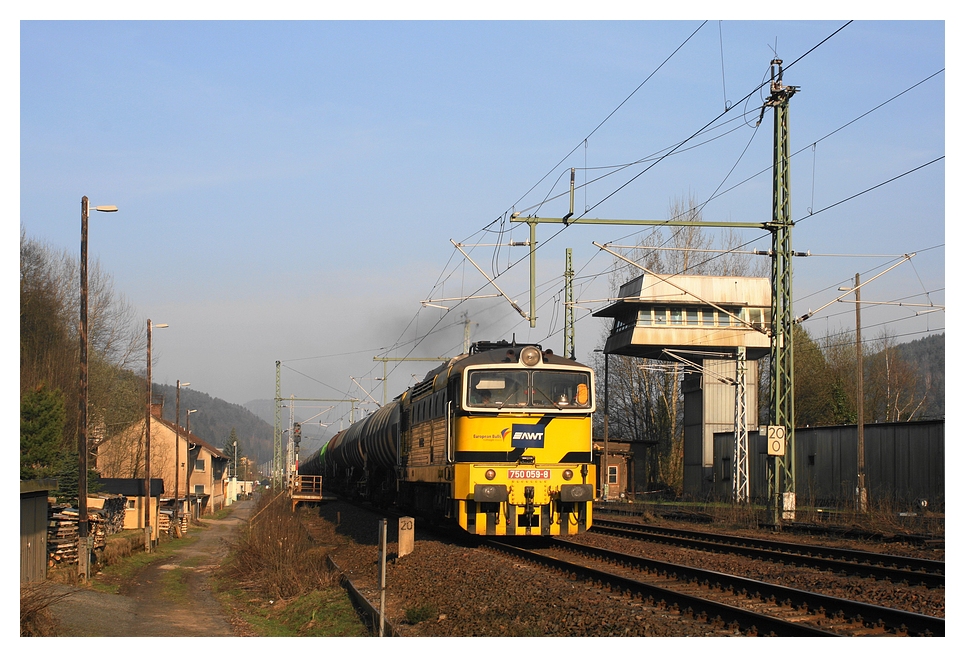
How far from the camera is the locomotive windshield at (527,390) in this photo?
16641 millimetres

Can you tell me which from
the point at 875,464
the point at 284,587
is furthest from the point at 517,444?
the point at 875,464

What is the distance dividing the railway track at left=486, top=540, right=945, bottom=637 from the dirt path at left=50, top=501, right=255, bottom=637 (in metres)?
6.28

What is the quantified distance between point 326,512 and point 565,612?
26.0 metres

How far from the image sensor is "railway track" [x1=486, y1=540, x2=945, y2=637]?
8.73m

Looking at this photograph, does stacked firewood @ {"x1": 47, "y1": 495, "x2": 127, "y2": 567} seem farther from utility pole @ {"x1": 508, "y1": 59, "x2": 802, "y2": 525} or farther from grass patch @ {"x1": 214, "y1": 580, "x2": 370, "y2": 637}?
utility pole @ {"x1": 508, "y1": 59, "x2": 802, "y2": 525}

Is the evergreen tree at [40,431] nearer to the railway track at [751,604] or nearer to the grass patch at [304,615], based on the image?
the grass patch at [304,615]

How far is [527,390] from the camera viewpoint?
1680cm

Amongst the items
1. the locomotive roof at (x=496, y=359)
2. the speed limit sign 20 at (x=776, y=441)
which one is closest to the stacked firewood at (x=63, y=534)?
the locomotive roof at (x=496, y=359)

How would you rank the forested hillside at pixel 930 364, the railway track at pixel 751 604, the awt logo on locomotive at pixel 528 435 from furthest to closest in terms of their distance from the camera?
1. the forested hillside at pixel 930 364
2. the awt logo on locomotive at pixel 528 435
3. the railway track at pixel 751 604

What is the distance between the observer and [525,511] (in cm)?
1650

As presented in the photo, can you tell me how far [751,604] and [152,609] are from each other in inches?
503

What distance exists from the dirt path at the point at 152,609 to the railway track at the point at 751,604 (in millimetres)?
6282

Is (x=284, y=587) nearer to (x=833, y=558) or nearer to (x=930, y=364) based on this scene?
(x=833, y=558)

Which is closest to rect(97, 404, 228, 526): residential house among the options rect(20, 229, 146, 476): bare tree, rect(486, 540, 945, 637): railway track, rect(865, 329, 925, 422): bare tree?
rect(20, 229, 146, 476): bare tree
